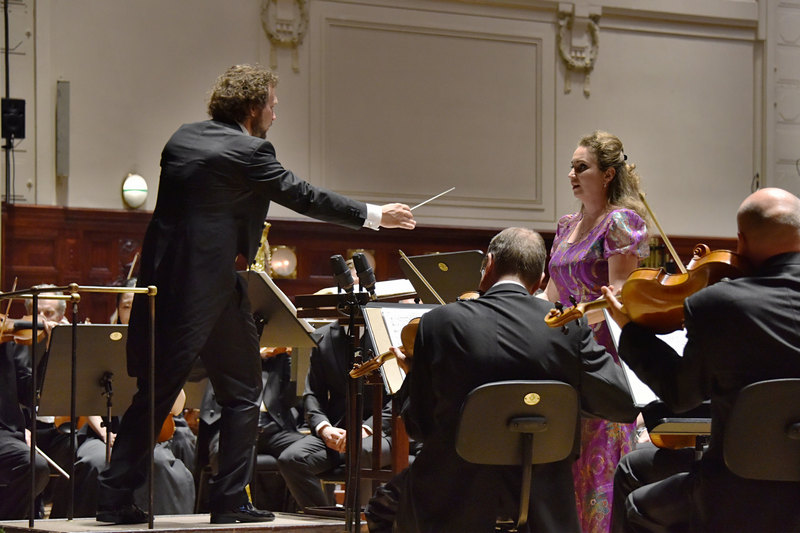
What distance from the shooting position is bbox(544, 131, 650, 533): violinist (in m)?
3.56

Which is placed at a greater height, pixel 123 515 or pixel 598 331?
pixel 598 331

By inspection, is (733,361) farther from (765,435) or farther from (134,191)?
(134,191)

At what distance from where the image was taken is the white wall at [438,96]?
8023mm

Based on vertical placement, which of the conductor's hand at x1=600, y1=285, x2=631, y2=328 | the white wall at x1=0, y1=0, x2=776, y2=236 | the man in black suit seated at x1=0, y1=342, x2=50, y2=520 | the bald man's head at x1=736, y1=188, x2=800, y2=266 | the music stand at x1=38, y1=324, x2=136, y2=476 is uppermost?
the white wall at x1=0, y1=0, x2=776, y2=236

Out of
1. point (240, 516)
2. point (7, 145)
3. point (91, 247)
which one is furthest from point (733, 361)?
point (7, 145)

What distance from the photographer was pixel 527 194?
913 cm

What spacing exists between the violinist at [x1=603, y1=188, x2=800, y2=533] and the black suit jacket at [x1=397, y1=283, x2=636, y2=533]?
0.94 feet

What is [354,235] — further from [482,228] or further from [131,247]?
[131,247]

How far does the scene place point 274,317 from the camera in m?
4.34

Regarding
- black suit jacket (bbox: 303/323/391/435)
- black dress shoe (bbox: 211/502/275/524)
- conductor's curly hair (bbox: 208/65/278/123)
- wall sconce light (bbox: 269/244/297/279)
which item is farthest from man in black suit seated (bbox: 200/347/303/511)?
wall sconce light (bbox: 269/244/297/279)

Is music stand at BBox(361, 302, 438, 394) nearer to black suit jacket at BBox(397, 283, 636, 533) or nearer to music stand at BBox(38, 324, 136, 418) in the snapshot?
black suit jacket at BBox(397, 283, 636, 533)

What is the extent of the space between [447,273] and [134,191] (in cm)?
438

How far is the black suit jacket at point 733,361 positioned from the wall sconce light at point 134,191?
6276 millimetres

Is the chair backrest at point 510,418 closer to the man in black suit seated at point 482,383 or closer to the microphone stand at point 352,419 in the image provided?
the man in black suit seated at point 482,383
